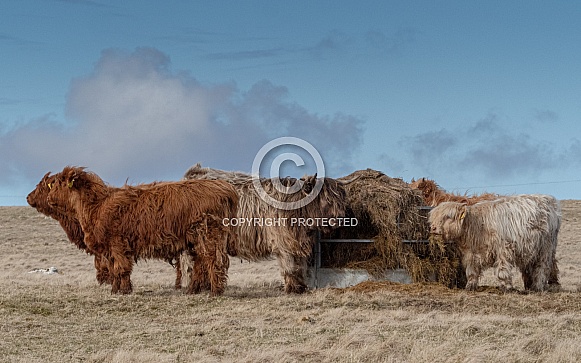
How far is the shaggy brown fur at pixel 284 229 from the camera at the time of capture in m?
13.5

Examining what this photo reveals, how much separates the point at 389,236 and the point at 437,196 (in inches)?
124

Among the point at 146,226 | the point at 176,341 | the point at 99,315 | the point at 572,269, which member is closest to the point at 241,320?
the point at 176,341

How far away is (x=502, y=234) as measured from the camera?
1395 centimetres

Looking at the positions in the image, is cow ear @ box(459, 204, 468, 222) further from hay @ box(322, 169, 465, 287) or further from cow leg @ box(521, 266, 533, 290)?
cow leg @ box(521, 266, 533, 290)

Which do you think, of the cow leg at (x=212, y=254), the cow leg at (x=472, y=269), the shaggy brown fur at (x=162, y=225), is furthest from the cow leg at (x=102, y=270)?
the cow leg at (x=472, y=269)

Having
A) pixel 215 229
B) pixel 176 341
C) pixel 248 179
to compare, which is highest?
pixel 248 179

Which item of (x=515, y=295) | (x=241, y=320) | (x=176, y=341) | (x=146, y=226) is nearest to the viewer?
(x=176, y=341)

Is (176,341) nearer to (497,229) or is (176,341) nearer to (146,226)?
(146,226)

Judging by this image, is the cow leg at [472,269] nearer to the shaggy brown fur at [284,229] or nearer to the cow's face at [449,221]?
the cow's face at [449,221]

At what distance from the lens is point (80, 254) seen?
30672 mm

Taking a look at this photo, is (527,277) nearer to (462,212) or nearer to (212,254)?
(462,212)

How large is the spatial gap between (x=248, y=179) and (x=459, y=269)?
4763 mm

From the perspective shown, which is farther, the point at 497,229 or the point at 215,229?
the point at 497,229

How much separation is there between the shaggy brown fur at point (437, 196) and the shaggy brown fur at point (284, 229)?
3324 mm
